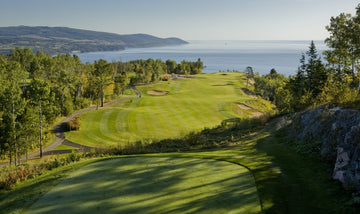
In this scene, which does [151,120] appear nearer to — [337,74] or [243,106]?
[243,106]

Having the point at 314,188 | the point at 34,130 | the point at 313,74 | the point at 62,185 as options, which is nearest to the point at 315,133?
the point at 314,188

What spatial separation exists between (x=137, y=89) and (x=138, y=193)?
104928mm

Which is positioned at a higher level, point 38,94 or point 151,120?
point 38,94

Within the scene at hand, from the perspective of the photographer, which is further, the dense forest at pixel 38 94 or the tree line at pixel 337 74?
the dense forest at pixel 38 94

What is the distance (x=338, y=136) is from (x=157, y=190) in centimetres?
932

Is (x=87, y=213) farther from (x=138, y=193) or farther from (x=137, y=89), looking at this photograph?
(x=137, y=89)

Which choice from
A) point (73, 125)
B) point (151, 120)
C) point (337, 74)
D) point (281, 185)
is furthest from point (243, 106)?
point (281, 185)

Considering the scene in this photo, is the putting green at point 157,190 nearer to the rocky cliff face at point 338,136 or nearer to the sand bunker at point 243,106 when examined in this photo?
the rocky cliff face at point 338,136

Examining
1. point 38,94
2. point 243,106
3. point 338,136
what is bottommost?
point 243,106

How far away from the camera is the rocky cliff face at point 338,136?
9.41 m

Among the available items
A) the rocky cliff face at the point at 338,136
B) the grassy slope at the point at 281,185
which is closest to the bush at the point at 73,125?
the grassy slope at the point at 281,185

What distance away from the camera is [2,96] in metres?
36.9

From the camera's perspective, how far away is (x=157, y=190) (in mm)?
10211

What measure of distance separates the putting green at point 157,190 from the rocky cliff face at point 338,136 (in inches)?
146
